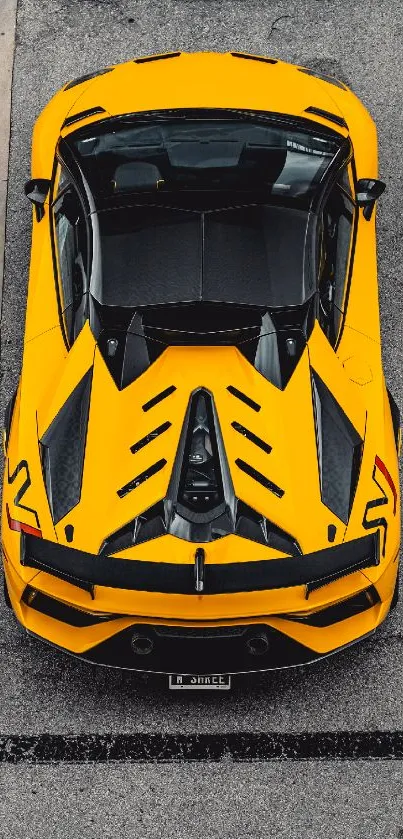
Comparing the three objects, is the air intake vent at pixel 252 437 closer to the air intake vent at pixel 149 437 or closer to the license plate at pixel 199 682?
the air intake vent at pixel 149 437

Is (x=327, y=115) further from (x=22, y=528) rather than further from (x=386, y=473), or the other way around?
(x=22, y=528)

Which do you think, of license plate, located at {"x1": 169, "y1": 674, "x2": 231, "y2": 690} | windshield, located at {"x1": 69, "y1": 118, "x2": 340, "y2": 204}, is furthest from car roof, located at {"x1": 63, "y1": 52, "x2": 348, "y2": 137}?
license plate, located at {"x1": 169, "y1": 674, "x2": 231, "y2": 690}

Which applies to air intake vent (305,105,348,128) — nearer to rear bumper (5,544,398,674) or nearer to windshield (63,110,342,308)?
windshield (63,110,342,308)

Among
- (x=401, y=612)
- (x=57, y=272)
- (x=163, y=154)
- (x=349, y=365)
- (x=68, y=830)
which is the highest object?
(x=163, y=154)

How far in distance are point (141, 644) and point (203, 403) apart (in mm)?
1016

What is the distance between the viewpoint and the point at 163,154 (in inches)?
240

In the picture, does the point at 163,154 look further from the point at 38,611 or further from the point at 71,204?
the point at 38,611

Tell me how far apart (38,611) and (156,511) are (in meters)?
0.68

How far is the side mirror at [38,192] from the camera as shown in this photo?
21.3 feet

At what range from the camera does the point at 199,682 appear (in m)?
5.68

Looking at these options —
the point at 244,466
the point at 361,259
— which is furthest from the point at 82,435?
the point at 361,259

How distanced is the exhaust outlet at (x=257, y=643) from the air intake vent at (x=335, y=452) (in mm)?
569

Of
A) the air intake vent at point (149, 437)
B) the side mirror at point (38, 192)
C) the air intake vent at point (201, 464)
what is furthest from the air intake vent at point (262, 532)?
the side mirror at point (38, 192)

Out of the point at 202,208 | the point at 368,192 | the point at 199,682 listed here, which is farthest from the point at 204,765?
the point at 368,192
